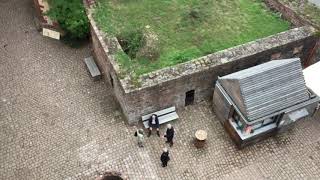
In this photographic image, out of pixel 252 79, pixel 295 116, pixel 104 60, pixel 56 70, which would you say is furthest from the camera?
pixel 56 70

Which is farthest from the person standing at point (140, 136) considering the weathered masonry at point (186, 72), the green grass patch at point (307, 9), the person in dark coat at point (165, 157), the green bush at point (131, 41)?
the green grass patch at point (307, 9)

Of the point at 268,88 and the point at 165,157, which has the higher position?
the point at 268,88

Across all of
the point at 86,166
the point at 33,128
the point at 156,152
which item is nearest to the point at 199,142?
the point at 156,152

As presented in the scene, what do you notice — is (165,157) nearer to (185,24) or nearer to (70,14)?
(185,24)

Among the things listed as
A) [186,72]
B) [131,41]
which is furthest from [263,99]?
[131,41]

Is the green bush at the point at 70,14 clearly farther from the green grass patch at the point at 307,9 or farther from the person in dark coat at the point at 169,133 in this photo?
the green grass patch at the point at 307,9

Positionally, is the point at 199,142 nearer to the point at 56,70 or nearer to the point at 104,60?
the point at 104,60
